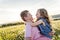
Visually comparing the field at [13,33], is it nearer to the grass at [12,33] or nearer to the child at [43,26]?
the grass at [12,33]

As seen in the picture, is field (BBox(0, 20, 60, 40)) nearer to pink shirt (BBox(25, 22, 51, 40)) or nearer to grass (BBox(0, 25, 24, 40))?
grass (BBox(0, 25, 24, 40))

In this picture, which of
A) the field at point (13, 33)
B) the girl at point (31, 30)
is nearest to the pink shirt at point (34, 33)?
the girl at point (31, 30)

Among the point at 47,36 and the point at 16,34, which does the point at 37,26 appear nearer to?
the point at 47,36

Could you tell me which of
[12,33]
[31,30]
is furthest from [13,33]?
[31,30]

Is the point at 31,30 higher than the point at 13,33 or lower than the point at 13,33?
higher

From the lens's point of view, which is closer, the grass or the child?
the child

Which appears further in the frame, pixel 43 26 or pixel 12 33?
pixel 12 33

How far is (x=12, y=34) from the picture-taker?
6602mm

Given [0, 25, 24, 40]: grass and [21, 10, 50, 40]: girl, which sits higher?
[21, 10, 50, 40]: girl

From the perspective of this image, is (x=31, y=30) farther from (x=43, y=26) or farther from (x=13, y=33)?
(x=13, y=33)

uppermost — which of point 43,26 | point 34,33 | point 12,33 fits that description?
point 43,26

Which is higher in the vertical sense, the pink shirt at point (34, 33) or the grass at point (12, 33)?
the pink shirt at point (34, 33)

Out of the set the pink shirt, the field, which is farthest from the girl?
the field

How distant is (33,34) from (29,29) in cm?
10
